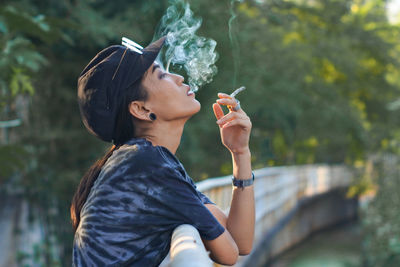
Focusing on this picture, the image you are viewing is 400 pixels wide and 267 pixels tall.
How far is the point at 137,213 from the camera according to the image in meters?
2.16

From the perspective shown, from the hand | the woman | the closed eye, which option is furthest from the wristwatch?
the closed eye

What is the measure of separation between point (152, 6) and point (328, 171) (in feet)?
65.8

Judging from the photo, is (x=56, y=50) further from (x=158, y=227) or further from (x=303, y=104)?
(x=303, y=104)

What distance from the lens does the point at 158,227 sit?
219 centimetres

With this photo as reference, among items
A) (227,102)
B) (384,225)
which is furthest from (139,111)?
(384,225)

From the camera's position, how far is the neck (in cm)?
241

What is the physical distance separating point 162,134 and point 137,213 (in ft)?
1.15

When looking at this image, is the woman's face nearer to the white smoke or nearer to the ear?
the ear

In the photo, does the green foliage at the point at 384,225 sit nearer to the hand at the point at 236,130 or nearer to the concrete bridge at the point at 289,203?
the concrete bridge at the point at 289,203

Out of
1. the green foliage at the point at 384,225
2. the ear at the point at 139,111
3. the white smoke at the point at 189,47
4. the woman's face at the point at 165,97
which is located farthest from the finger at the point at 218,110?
the green foliage at the point at 384,225

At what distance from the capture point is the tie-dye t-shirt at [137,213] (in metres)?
2.16

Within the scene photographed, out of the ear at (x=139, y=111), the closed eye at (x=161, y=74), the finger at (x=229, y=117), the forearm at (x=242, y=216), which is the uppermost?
the closed eye at (x=161, y=74)

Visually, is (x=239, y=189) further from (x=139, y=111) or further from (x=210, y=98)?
(x=210, y=98)

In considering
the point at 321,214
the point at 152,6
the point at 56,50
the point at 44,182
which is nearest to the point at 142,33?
the point at 152,6
